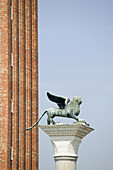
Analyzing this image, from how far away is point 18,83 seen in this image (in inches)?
1243

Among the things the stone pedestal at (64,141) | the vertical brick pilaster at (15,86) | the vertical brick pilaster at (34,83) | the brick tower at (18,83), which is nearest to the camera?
the stone pedestal at (64,141)

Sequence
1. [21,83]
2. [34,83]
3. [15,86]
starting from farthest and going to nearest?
[34,83] < [21,83] < [15,86]

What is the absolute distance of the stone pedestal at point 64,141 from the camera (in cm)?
1471

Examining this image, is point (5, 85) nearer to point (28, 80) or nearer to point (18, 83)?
point (18, 83)

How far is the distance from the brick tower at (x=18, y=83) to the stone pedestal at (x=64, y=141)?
14.1 meters

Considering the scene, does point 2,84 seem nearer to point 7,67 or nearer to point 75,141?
point 7,67

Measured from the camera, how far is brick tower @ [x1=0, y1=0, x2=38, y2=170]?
2953 cm

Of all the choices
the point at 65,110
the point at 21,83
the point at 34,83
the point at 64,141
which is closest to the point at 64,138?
the point at 64,141

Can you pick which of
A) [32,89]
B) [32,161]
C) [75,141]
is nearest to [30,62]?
[32,89]

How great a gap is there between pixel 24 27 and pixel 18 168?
899cm

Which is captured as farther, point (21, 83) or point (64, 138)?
point (21, 83)

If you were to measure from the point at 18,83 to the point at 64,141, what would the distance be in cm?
1692

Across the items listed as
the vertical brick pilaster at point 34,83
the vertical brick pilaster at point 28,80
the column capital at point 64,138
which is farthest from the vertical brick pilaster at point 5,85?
the column capital at point 64,138

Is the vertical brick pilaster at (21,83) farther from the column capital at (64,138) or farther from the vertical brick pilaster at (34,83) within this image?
the column capital at (64,138)
